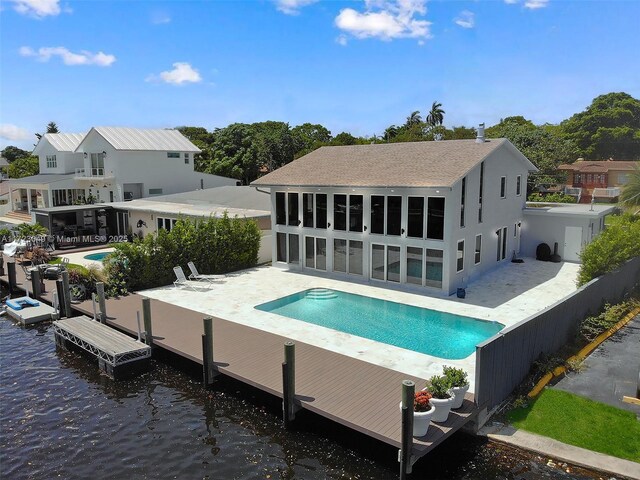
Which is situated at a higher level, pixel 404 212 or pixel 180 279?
pixel 404 212

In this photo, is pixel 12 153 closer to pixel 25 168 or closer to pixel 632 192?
pixel 25 168

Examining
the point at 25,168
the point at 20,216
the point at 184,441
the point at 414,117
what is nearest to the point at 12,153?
the point at 25,168

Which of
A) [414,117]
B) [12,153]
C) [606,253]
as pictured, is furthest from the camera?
[12,153]

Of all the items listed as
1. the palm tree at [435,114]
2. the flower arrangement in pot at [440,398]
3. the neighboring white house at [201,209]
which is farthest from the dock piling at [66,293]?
the palm tree at [435,114]

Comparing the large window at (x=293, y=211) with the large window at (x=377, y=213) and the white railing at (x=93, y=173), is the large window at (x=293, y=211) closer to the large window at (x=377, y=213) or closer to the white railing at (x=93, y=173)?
the large window at (x=377, y=213)

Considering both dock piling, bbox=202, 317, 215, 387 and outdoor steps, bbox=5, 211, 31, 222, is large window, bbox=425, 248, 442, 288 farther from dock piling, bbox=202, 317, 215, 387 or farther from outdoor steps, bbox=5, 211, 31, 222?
outdoor steps, bbox=5, 211, 31, 222

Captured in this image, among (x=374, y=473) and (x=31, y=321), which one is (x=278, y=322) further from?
(x=31, y=321)
